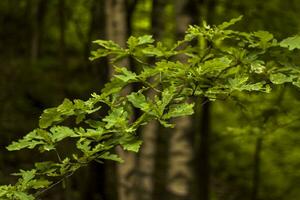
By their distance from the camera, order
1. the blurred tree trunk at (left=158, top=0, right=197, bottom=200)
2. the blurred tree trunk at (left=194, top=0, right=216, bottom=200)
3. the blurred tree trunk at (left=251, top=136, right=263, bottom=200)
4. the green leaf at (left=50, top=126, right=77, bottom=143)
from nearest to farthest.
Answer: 1. the green leaf at (left=50, top=126, right=77, bottom=143)
2. the blurred tree trunk at (left=158, top=0, right=197, bottom=200)
3. the blurred tree trunk at (left=194, top=0, right=216, bottom=200)
4. the blurred tree trunk at (left=251, top=136, right=263, bottom=200)

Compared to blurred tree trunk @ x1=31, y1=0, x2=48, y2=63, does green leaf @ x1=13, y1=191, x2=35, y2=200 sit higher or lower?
lower

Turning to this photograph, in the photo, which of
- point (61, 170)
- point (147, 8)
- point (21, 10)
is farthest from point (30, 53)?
point (61, 170)

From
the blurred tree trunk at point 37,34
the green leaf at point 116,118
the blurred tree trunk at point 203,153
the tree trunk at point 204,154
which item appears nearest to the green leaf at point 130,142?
the green leaf at point 116,118

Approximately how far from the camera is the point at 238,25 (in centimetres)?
794

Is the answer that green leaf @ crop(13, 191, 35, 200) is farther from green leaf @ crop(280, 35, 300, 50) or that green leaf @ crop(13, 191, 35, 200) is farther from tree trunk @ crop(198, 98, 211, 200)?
tree trunk @ crop(198, 98, 211, 200)

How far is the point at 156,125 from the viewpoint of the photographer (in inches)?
222

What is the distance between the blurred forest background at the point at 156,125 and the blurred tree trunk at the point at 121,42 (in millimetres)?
11

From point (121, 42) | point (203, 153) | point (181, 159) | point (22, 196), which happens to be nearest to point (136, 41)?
point (22, 196)

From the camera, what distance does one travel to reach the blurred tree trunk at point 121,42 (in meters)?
5.88

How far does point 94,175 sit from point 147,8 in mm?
5325

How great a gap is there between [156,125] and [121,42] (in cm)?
110

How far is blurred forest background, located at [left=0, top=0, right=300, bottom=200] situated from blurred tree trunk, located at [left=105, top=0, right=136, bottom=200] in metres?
0.01

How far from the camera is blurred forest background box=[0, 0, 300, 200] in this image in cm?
568

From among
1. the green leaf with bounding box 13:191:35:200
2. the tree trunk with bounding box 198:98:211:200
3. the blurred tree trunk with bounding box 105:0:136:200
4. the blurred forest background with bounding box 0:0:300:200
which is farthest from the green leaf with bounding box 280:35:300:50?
the tree trunk with bounding box 198:98:211:200
